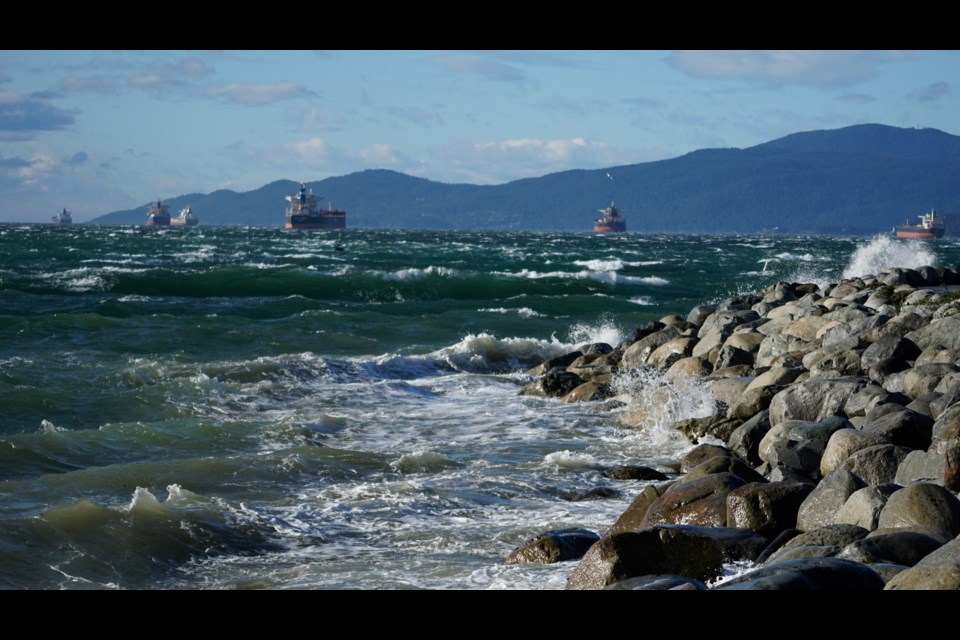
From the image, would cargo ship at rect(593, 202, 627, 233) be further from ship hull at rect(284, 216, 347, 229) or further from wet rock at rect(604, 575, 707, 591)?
wet rock at rect(604, 575, 707, 591)

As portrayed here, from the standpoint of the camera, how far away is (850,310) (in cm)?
1261

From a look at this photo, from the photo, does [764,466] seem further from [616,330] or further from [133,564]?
[616,330]

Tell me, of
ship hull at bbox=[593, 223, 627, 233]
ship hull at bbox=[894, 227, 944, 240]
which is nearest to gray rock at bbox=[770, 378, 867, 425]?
ship hull at bbox=[894, 227, 944, 240]

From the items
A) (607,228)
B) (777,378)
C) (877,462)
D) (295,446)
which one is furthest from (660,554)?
(607,228)

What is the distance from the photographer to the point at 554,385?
13.5 m

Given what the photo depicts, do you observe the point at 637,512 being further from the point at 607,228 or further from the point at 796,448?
the point at 607,228

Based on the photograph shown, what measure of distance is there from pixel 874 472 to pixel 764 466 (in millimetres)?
1437

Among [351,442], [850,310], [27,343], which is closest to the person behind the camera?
[351,442]

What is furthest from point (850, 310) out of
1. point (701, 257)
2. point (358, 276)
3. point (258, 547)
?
point (701, 257)

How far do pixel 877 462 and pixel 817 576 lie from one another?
3178mm

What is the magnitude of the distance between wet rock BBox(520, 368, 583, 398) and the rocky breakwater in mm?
26

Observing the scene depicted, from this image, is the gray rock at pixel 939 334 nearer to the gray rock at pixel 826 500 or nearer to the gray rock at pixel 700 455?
the gray rock at pixel 700 455

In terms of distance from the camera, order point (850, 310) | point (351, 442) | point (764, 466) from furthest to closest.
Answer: point (850, 310)
point (351, 442)
point (764, 466)

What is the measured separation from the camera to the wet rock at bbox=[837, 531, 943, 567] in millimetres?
4656
